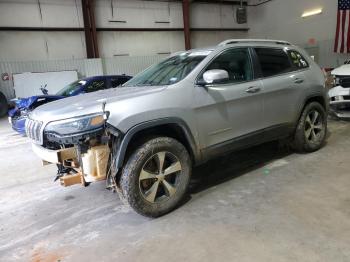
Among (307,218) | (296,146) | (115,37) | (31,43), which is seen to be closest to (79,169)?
(307,218)

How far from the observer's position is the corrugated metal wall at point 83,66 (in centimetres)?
1291

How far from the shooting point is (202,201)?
10.7 feet

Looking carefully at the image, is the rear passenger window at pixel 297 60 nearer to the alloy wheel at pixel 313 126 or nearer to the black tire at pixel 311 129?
the black tire at pixel 311 129

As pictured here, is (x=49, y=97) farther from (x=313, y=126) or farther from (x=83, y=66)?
(x=83, y=66)

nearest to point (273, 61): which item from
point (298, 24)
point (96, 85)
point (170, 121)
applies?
point (170, 121)

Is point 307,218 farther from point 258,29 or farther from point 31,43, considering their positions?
point 258,29

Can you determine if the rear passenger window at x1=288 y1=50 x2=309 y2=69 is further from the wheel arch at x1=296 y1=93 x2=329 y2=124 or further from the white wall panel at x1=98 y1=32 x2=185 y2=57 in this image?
the white wall panel at x1=98 y1=32 x2=185 y2=57

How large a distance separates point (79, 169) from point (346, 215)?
8.07 ft

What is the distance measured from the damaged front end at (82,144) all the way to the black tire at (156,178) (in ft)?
0.61

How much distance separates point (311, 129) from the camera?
176 inches

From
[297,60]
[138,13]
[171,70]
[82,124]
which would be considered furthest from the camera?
[138,13]

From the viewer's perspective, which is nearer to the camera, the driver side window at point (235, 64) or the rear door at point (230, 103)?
the rear door at point (230, 103)

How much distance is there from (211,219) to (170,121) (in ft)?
3.27

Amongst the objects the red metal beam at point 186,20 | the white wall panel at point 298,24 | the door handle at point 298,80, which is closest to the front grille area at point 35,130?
the door handle at point 298,80
